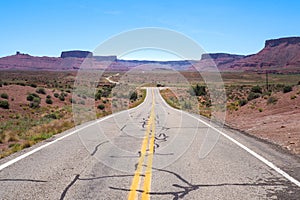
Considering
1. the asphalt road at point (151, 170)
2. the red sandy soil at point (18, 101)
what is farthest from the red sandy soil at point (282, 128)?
the red sandy soil at point (18, 101)

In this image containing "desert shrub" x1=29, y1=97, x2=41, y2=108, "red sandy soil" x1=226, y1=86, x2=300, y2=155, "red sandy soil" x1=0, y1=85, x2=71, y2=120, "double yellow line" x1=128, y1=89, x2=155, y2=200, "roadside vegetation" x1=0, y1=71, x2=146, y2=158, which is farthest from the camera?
"desert shrub" x1=29, y1=97, x2=41, y2=108

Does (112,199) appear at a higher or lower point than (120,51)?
lower

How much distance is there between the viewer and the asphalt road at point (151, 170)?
6.55 meters

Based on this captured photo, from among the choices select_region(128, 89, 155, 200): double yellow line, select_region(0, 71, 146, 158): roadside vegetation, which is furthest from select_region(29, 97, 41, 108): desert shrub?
select_region(128, 89, 155, 200): double yellow line

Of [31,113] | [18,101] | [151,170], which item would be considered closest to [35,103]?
[18,101]

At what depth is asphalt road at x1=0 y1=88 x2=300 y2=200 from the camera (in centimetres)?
655

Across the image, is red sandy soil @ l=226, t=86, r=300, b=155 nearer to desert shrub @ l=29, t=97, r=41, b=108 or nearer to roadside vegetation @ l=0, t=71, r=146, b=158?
roadside vegetation @ l=0, t=71, r=146, b=158

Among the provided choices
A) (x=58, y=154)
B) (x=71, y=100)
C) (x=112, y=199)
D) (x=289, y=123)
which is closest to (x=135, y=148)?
(x=58, y=154)

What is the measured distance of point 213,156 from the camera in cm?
1027

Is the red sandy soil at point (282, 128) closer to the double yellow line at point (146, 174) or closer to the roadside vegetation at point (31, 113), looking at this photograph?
the double yellow line at point (146, 174)

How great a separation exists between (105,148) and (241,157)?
4306mm

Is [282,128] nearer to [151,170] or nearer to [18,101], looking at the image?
Result: [151,170]

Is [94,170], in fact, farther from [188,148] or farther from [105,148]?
[188,148]

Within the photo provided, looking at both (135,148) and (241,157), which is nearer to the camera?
(241,157)
